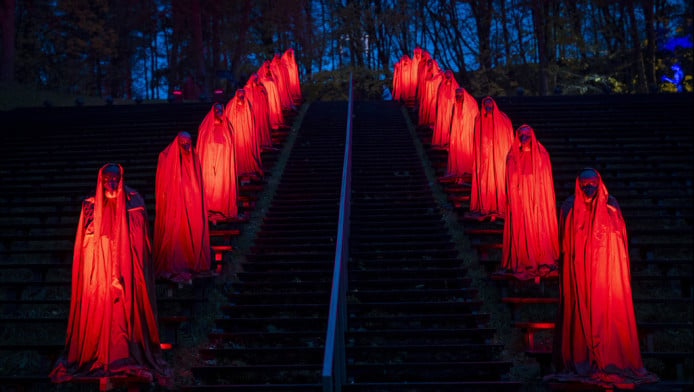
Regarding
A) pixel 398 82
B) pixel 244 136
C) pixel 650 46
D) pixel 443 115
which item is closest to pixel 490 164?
pixel 443 115

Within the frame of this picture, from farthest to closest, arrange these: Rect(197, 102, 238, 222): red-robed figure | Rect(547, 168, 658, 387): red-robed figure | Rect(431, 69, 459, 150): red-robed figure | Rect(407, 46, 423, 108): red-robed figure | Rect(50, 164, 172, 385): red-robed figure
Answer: Rect(407, 46, 423, 108): red-robed figure
Rect(431, 69, 459, 150): red-robed figure
Rect(197, 102, 238, 222): red-robed figure
Rect(50, 164, 172, 385): red-robed figure
Rect(547, 168, 658, 387): red-robed figure

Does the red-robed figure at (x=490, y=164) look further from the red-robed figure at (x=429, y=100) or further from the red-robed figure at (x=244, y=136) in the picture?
the red-robed figure at (x=429, y=100)

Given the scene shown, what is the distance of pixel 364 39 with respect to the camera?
3928cm

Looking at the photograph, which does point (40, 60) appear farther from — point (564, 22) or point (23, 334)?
point (23, 334)

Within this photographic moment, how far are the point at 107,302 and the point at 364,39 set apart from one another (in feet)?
110

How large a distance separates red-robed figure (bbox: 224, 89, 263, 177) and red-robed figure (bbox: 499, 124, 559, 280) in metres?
6.21

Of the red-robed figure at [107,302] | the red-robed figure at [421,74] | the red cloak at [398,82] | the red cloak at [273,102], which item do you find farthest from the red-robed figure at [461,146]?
the red cloak at [398,82]

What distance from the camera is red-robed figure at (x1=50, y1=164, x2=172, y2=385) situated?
23.1 ft

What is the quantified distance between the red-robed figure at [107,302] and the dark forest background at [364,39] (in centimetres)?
2256

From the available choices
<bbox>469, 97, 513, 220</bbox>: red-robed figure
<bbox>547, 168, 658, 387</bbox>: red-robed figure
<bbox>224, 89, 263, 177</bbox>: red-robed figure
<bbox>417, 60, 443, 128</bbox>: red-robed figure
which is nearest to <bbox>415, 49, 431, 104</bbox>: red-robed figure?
<bbox>417, 60, 443, 128</bbox>: red-robed figure

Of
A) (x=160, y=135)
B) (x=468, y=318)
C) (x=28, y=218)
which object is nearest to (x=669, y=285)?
(x=468, y=318)

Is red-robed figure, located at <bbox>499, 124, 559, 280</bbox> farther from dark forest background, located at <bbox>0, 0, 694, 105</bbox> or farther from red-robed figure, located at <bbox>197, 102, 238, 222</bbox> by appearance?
dark forest background, located at <bbox>0, 0, 694, 105</bbox>

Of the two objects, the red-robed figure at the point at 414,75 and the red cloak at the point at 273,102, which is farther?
the red-robed figure at the point at 414,75

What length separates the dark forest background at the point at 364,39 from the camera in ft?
102
